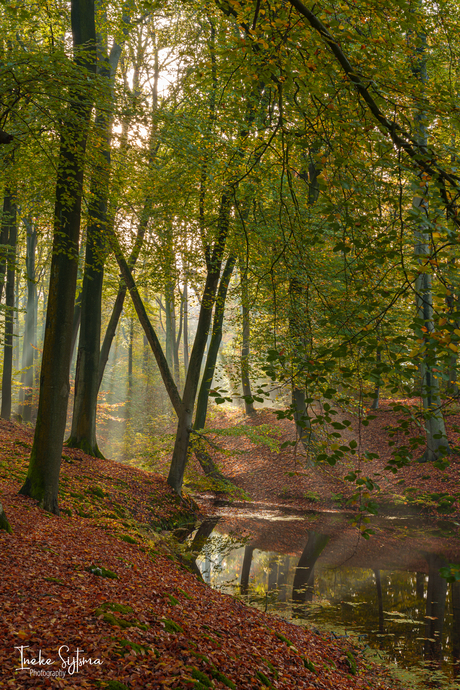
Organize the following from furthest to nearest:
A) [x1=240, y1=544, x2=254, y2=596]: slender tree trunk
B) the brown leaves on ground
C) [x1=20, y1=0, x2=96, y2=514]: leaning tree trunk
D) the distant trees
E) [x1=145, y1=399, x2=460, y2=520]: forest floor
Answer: the brown leaves on ground → [x1=145, y1=399, x2=460, y2=520]: forest floor → [x1=240, y1=544, x2=254, y2=596]: slender tree trunk → [x1=20, y1=0, x2=96, y2=514]: leaning tree trunk → the distant trees

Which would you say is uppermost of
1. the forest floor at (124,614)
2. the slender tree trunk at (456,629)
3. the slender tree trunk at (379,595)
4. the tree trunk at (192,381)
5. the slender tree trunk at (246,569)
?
the tree trunk at (192,381)

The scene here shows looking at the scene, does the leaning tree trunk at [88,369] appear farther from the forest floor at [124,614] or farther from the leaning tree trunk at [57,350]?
the leaning tree trunk at [57,350]

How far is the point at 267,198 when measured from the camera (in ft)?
29.2

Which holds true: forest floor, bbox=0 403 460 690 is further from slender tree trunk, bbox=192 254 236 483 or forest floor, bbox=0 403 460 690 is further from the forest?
slender tree trunk, bbox=192 254 236 483

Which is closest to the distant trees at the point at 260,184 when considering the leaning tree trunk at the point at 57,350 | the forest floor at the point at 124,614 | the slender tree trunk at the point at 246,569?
the leaning tree trunk at the point at 57,350

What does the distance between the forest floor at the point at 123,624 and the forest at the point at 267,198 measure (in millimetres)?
816

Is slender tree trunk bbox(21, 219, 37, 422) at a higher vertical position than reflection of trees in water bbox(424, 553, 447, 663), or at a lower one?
higher

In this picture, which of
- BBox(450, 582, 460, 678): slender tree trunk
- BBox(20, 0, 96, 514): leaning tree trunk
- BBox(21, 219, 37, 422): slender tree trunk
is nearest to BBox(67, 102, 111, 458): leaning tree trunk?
BBox(20, 0, 96, 514): leaning tree trunk

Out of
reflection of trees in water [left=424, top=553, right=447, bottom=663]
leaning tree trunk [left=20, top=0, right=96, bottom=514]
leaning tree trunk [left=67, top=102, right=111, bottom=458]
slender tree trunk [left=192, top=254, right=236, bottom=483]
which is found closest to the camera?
reflection of trees in water [left=424, top=553, right=447, bottom=663]

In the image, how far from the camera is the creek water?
19.3 feet

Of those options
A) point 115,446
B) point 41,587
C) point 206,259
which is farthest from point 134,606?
point 115,446

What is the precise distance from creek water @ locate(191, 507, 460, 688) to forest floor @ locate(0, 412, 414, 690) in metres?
0.68

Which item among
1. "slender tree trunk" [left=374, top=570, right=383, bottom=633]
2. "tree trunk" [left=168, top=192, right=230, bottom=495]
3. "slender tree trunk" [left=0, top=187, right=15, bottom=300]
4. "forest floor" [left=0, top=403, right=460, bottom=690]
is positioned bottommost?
"slender tree trunk" [left=374, top=570, right=383, bottom=633]

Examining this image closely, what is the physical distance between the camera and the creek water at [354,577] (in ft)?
19.3
